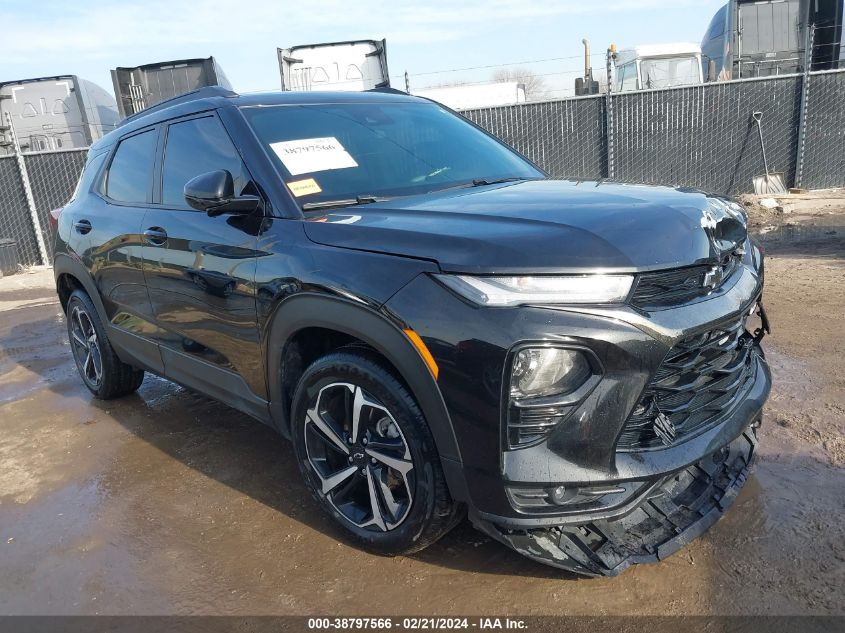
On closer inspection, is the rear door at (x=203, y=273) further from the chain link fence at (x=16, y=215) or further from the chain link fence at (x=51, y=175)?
the chain link fence at (x=16, y=215)

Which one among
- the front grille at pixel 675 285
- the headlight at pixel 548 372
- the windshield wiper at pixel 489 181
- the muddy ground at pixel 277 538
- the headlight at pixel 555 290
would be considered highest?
the windshield wiper at pixel 489 181

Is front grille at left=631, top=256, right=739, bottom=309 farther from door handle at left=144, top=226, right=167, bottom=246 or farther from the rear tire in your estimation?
the rear tire

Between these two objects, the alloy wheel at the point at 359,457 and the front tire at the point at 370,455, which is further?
the alloy wheel at the point at 359,457

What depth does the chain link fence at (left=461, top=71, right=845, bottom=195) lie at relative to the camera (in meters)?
12.0

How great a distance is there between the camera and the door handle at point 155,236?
338 cm

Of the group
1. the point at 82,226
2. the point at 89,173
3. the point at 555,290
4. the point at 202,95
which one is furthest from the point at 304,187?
the point at 89,173

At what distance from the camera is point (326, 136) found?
3064 millimetres

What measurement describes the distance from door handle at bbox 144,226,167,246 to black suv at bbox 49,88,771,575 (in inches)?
0.9

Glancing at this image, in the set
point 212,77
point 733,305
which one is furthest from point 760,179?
point 733,305

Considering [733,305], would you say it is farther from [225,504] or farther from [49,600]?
[49,600]

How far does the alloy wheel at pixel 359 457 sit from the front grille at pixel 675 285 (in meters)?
0.96

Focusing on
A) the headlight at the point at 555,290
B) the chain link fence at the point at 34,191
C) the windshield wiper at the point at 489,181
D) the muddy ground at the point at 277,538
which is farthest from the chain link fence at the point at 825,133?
the chain link fence at the point at 34,191

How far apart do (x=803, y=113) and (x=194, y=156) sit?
1222 cm

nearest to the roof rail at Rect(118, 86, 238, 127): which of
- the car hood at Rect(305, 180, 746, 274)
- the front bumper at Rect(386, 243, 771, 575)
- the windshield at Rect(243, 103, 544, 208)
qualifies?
the windshield at Rect(243, 103, 544, 208)
